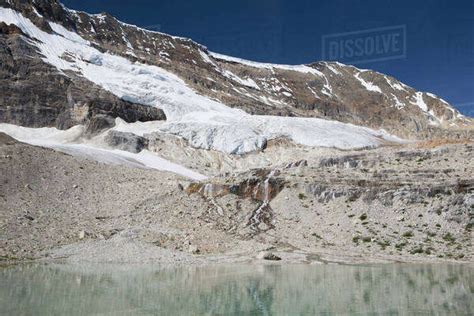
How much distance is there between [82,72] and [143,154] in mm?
40426

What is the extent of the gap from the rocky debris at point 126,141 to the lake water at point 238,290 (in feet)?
146

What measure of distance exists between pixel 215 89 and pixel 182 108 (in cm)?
3391

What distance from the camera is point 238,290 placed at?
18562 mm

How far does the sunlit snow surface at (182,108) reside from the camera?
78.0 meters

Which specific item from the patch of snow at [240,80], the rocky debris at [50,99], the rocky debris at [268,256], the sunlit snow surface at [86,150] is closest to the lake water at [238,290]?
the rocky debris at [268,256]

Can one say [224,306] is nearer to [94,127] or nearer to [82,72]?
[94,127]

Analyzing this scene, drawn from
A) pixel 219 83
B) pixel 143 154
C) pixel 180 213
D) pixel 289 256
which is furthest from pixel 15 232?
pixel 219 83

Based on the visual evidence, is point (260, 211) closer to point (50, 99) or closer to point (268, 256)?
point (268, 256)

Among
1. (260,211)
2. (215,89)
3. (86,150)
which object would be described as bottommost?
(260,211)

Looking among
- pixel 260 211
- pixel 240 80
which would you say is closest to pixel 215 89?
pixel 240 80

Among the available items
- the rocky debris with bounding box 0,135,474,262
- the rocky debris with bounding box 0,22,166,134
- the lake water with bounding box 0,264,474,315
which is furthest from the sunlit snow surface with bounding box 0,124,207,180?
the lake water with bounding box 0,264,474,315

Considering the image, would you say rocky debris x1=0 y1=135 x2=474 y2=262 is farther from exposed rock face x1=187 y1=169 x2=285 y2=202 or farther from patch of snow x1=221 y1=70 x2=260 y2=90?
patch of snow x1=221 y1=70 x2=260 y2=90

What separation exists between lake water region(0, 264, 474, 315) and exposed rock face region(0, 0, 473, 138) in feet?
209

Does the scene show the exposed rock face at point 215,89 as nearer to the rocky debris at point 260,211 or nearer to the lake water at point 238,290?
the rocky debris at point 260,211
